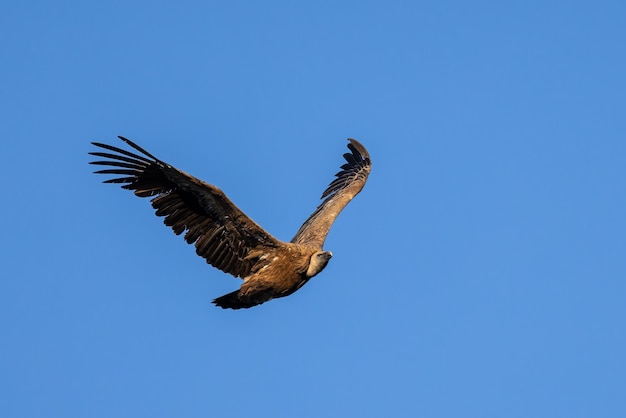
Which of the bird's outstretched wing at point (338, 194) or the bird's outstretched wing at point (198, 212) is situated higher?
the bird's outstretched wing at point (338, 194)

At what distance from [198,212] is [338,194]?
4.47 meters

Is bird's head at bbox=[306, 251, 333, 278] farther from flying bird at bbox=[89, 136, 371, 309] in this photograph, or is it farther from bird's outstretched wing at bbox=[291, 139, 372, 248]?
bird's outstretched wing at bbox=[291, 139, 372, 248]

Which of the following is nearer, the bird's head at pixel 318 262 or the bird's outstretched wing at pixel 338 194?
the bird's head at pixel 318 262

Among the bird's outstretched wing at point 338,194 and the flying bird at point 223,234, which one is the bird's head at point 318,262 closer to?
the flying bird at point 223,234

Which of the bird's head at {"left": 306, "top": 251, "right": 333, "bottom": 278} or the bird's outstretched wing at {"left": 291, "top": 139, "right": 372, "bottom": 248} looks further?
the bird's outstretched wing at {"left": 291, "top": 139, "right": 372, "bottom": 248}

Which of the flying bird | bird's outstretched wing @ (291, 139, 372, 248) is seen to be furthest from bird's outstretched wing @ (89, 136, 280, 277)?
bird's outstretched wing @ (291, 139, 372, 248)

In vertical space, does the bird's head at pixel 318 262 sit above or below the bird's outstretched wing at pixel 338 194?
below

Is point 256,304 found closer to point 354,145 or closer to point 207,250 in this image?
point 207,250

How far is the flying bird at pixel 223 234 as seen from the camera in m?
15.3

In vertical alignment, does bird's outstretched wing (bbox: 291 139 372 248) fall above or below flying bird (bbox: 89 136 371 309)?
above

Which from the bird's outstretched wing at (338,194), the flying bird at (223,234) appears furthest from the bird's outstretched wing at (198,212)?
the bird's outstretched wing at (338,194)

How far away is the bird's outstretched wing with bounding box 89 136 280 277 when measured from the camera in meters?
15.2

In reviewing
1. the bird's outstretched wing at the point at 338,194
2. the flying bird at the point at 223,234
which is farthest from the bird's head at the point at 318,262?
the bird's outstretched wing at the point at 338,194

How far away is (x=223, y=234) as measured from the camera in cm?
1605
